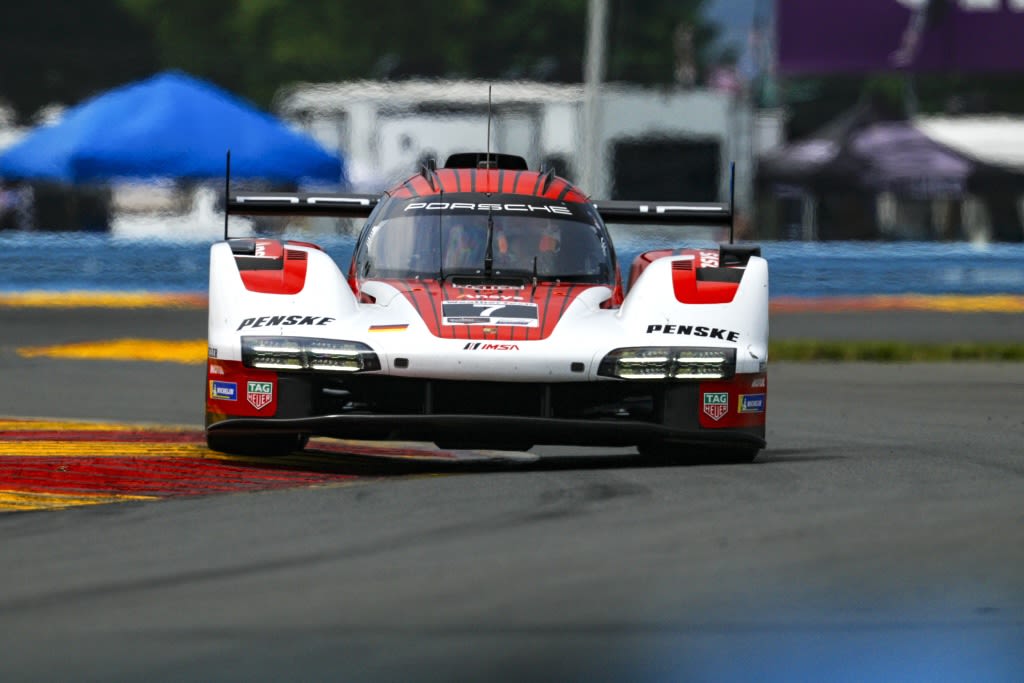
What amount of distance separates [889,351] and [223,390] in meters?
11.1

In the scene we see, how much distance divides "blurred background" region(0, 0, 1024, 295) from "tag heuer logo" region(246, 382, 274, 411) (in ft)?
12.0

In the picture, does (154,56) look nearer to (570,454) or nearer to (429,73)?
(429,73)

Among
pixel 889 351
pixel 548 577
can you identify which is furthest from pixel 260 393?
pixel 889 351

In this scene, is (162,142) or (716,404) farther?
(162,142)

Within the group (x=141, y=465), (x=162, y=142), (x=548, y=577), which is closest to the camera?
(x=548, y=577)

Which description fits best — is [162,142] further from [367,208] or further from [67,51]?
[67,51]

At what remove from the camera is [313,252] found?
978 cm

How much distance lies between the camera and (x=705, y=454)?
9539 millimetres

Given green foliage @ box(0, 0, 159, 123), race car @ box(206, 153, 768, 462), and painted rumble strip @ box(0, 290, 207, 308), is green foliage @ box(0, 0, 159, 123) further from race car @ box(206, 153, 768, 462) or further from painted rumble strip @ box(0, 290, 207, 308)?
race car @ box(206, 153, 768, 462)

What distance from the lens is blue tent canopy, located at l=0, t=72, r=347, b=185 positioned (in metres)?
29.5

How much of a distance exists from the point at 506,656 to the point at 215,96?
26093 millimetres

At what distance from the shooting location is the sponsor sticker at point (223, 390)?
908cm

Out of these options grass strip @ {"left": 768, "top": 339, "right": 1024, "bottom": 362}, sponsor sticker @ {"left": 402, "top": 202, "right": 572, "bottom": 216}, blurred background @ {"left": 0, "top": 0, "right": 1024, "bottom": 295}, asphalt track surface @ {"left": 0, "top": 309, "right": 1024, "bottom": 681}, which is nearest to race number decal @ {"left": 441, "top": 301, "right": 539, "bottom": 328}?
asphalt track surface @ {"left": 0, "top": 309, "right": 1024, "bottom": 681}

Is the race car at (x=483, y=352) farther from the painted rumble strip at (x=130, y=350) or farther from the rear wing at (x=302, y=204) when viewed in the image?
the painted rumble strip at (x=130, y=350)
